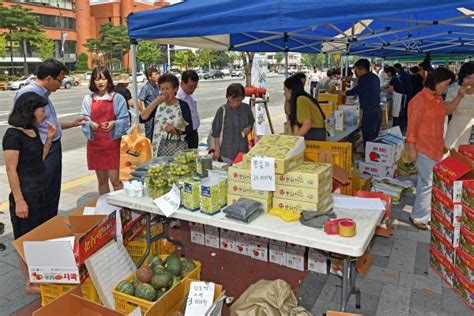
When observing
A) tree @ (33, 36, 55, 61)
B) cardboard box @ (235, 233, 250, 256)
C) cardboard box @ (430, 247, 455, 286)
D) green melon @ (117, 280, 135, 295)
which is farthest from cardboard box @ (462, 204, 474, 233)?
tree @ (33, 36, 55, 61)

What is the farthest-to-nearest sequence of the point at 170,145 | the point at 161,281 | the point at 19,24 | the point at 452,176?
the point at 19,24
the point at 170,145
the point at 452,176
the point at 161,281

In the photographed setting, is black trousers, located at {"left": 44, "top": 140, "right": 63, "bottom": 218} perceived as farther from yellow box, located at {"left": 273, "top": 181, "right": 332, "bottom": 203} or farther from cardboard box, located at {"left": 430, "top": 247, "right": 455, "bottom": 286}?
cardboard box, located at {"left": 430, "top": 247, "right": 455, "bottom": 286}

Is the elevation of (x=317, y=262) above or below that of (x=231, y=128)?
below

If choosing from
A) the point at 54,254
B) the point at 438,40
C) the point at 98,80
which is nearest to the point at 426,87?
the point at 98,80

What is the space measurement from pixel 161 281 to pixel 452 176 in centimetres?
227

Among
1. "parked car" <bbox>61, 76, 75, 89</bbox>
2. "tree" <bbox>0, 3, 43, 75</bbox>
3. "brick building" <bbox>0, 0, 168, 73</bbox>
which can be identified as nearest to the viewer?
"parked car" <bbox>61, 76, 75, 89</bbox>

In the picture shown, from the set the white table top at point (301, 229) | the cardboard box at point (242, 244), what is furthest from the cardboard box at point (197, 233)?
the white table top at point (301, 229)

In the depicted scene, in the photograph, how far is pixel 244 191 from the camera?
8.74 ft

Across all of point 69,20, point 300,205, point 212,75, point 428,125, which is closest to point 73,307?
point 300,205

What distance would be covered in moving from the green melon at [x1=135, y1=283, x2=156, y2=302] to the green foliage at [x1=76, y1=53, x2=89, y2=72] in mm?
54116

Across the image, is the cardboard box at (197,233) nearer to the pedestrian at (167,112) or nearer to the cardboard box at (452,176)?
the pedestrian at (167,112)

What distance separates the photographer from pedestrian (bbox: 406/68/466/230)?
12.8 ft

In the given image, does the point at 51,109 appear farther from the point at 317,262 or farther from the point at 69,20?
the point at 69,20

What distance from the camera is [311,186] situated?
2484mm
